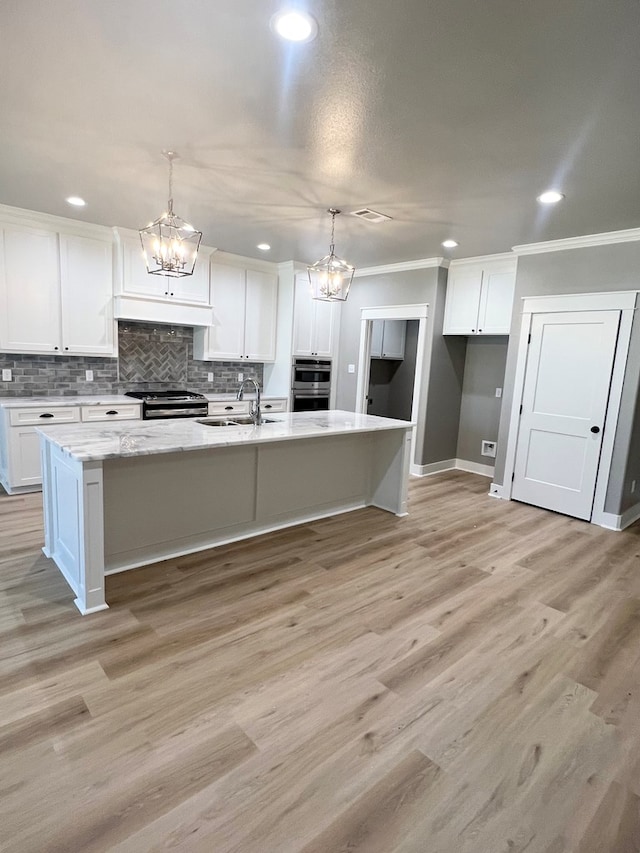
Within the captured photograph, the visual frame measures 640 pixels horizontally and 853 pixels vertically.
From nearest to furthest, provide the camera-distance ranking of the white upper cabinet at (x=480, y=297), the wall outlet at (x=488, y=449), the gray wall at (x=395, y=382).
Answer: the white upper cabinet at (x=480, y=297) → the wall outlet at (x=488, y=449) → the gray wall at (x=395, y=382)

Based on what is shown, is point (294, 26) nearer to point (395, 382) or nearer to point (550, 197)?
point (550, 197)

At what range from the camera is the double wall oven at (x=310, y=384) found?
20.6 ft

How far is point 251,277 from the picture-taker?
5.95 meters

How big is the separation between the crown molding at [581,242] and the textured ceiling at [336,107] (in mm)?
143

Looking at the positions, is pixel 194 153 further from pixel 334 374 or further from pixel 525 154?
pixel 334 374

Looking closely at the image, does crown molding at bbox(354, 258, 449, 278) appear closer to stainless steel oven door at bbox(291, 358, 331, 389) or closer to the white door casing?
the white door casing

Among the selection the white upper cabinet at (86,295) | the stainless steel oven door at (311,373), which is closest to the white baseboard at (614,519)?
the stainless steel oven door at (311,373)

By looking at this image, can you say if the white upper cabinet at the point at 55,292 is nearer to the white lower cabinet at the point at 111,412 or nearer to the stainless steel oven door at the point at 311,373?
the white lower cabinet at the point at 111,412

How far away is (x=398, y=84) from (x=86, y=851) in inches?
119

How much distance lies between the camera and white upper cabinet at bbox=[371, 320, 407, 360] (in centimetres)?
680

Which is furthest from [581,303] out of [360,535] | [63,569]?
[63,569]

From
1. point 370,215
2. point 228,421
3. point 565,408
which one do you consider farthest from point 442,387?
point 228,421

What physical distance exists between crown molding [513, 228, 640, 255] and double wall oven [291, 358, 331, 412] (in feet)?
9.40

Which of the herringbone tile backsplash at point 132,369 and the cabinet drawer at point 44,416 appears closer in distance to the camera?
the cabinet drawer at point 44,416
